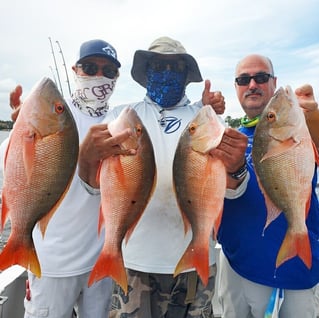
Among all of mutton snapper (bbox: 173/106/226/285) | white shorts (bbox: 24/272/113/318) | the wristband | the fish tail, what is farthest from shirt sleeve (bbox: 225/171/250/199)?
white shorts (bbox: 24/272/113/318)

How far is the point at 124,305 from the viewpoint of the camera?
2.88 m

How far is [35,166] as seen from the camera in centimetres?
228

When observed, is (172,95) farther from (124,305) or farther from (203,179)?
(124,305)

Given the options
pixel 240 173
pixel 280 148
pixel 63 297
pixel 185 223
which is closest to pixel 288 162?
pixel 280 148

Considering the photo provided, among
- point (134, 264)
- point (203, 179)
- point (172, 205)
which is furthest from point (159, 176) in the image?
point (134, 264)

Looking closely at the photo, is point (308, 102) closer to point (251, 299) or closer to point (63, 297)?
point (251, 299)

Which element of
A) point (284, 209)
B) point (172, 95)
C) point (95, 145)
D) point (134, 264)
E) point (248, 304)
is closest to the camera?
point (95, 145)

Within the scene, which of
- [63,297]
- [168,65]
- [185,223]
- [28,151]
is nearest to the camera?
[28,151]

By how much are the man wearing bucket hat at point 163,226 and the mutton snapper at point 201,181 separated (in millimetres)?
350

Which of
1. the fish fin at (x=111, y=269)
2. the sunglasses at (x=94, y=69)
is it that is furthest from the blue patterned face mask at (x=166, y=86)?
the fish fin at (x=111, y=269)

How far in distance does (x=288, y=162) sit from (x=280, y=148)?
0.35 feet

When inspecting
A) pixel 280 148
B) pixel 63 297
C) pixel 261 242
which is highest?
pixel 280 148

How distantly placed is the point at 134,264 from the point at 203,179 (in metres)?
A: 0.87

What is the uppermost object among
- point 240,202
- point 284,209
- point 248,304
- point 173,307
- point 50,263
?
point 284,209
